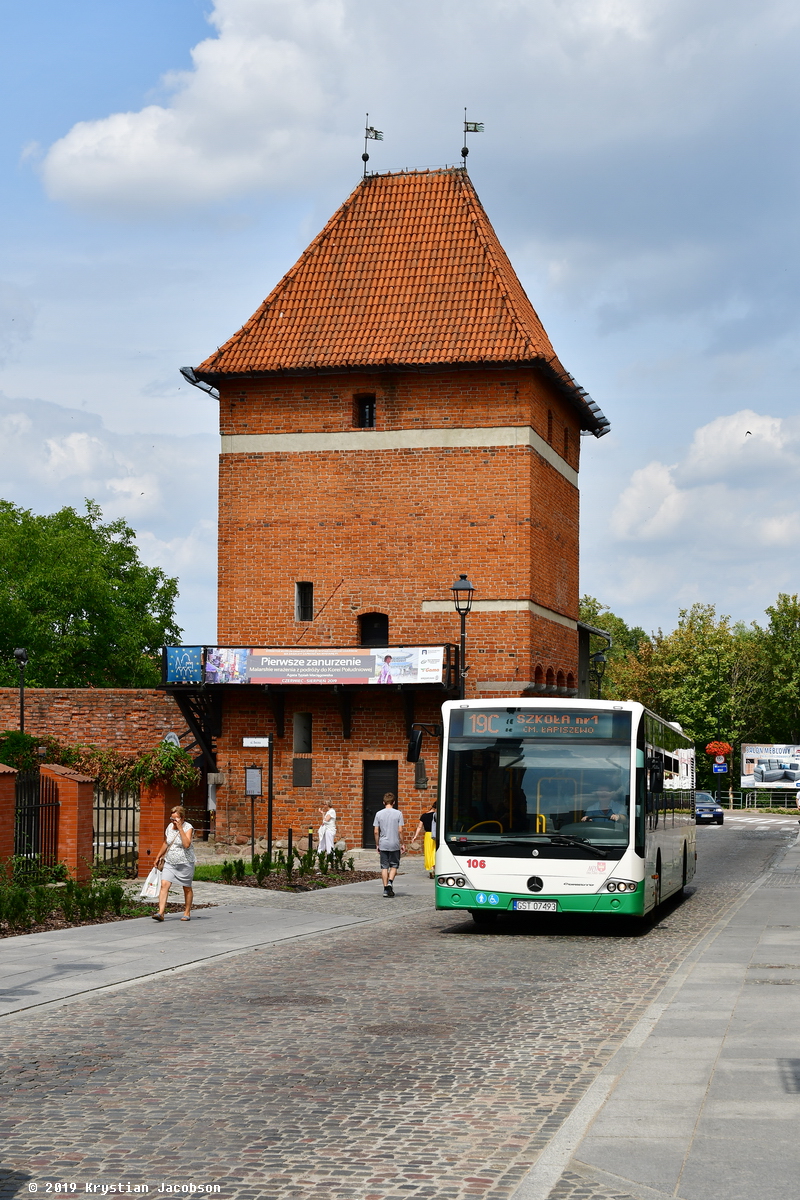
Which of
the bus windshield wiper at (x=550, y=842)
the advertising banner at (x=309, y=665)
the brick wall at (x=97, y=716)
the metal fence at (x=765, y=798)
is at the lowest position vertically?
the metal fence at (x=765, y=798)

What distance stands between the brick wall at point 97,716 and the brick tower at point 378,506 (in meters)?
2.59

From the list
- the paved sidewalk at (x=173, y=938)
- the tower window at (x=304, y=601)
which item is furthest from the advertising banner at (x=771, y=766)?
the paved sidewalk at (x=173, y=938)

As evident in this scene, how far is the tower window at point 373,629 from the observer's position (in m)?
39.4

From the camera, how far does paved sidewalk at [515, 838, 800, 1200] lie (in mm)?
6340

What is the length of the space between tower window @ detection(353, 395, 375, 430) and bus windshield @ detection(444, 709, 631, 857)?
22.7 meters

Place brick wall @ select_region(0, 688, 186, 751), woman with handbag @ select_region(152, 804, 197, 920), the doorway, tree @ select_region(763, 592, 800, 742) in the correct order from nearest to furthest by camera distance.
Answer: woman with handbag @ select_region(152, 804, 197, 920) → the doorway → brick wall @ select_region(0, 688, 186, 751) → tree @ select_region(763, 592, 800, 742)

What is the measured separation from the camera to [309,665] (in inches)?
1470

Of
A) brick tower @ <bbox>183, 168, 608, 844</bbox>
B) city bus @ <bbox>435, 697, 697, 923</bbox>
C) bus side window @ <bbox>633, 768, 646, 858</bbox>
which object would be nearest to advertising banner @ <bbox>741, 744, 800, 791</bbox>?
brick tower @ <bbox>183, 168, 608, 844</bbox>

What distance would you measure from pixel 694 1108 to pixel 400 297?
3534 centimetres

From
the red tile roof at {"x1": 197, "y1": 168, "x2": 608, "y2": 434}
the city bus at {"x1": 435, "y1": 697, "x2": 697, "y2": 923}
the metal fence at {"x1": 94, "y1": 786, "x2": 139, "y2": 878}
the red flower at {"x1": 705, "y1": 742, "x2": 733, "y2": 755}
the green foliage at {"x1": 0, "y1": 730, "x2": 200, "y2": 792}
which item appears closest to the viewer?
the city bus at {"x1": 435, "y1": 697, "x2": 697, "y2": 923}

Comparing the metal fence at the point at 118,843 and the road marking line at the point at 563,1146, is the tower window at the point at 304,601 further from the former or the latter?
the road marking line at the point at 563,1146

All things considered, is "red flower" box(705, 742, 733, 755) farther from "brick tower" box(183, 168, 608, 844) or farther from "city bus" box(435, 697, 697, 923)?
"city bus" box(435, 697, 697, 923)

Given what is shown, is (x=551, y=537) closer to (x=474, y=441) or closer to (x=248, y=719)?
(x=474, y=441)

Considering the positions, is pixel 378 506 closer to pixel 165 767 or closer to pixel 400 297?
pixel 400 297
